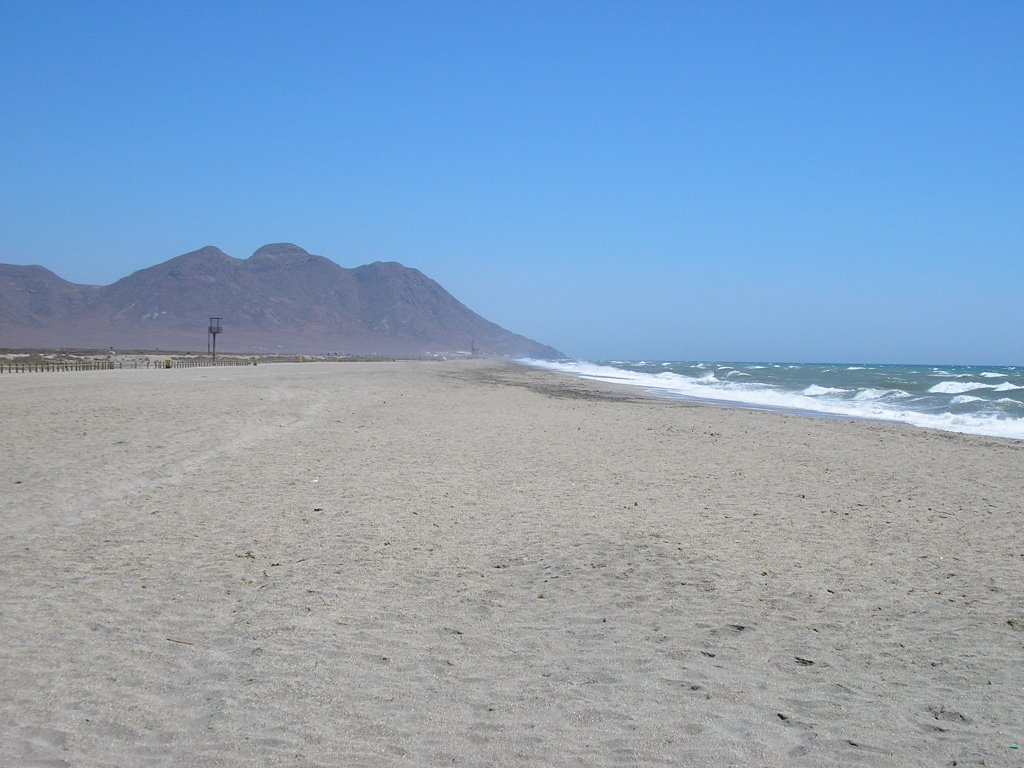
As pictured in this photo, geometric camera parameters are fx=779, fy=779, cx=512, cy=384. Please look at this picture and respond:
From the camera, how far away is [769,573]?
6.54m

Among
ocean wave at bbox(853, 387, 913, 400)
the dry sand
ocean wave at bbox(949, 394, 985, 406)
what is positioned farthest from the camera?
ocean wave at bbox(853, 387, 913, 400)

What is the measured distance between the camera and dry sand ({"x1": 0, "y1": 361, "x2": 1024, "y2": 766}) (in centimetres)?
381

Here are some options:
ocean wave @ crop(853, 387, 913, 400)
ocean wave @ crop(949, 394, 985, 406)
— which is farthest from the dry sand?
ocean wave @ crop(853, 387, 913, 400)

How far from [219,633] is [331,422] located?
38.8ft

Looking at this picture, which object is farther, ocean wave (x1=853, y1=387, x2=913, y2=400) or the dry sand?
ocean wave (x1=853, y1=387, x2=913, y2=400)

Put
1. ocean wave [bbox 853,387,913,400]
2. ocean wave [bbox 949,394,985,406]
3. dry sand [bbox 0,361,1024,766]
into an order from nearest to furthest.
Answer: dry sand [bbox 0,361,1024,766] < ocean wave [bbox 949,394,985,406] < ocean wave [bbox 853,387,913,400]

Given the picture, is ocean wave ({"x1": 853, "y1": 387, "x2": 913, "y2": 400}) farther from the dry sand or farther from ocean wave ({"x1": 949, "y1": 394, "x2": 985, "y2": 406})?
the dry sand

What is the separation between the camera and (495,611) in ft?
18.4

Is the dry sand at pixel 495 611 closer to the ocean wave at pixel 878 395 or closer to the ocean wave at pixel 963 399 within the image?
the ocean wave at pixel 963 399

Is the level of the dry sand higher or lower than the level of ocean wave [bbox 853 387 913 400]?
lower

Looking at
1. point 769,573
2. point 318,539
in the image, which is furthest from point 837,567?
point 318,539

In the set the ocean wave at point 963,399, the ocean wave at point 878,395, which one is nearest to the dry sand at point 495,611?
the ocean wave at point 963,399

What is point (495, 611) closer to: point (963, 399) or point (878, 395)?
point (963, 399)

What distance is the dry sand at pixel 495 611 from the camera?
381cm
